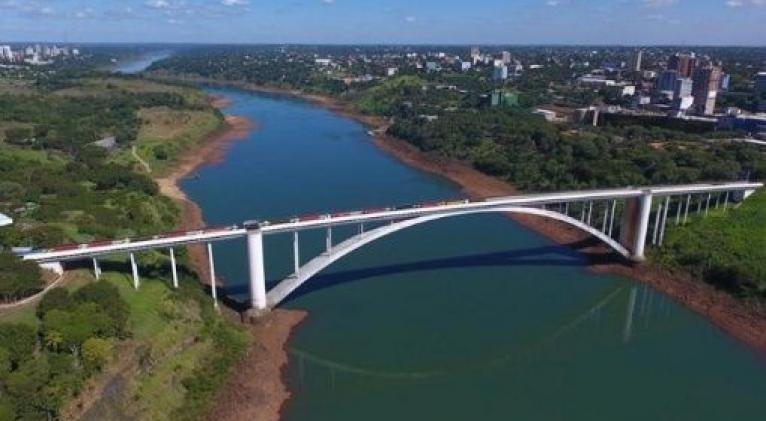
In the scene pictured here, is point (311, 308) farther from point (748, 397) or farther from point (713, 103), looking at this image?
point (713, 103)

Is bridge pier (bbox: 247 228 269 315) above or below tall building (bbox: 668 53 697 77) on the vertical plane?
below

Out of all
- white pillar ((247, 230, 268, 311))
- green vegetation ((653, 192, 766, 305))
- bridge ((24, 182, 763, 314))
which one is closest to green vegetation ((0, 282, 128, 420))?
bridge ((24, 182, 763, 314))

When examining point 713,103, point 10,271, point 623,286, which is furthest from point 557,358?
point 713,103

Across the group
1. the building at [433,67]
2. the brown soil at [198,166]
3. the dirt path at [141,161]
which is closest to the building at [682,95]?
the brown soil at [198,166]

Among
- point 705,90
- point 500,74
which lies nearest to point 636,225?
point 705,90

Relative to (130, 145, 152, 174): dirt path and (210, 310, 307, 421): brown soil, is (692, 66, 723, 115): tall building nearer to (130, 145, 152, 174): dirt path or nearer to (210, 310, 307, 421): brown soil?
(130, 145, 152, 174): dirt path

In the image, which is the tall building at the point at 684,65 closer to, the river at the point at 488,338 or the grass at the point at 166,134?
the grass at the point at 166,134

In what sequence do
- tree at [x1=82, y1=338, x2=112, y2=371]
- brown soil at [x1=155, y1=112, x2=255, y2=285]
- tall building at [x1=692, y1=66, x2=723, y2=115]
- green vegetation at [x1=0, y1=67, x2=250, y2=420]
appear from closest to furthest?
green vegetation at [x1=0, y1=67, x2=250, y2=420] < tree at [x1=82, y1=338, x2=112, y2=371] < brown soil at [x1=155, y1=112, x2=255, y2=285] < tall building at [x1=692, y1=66, x2=723, y2=115]
